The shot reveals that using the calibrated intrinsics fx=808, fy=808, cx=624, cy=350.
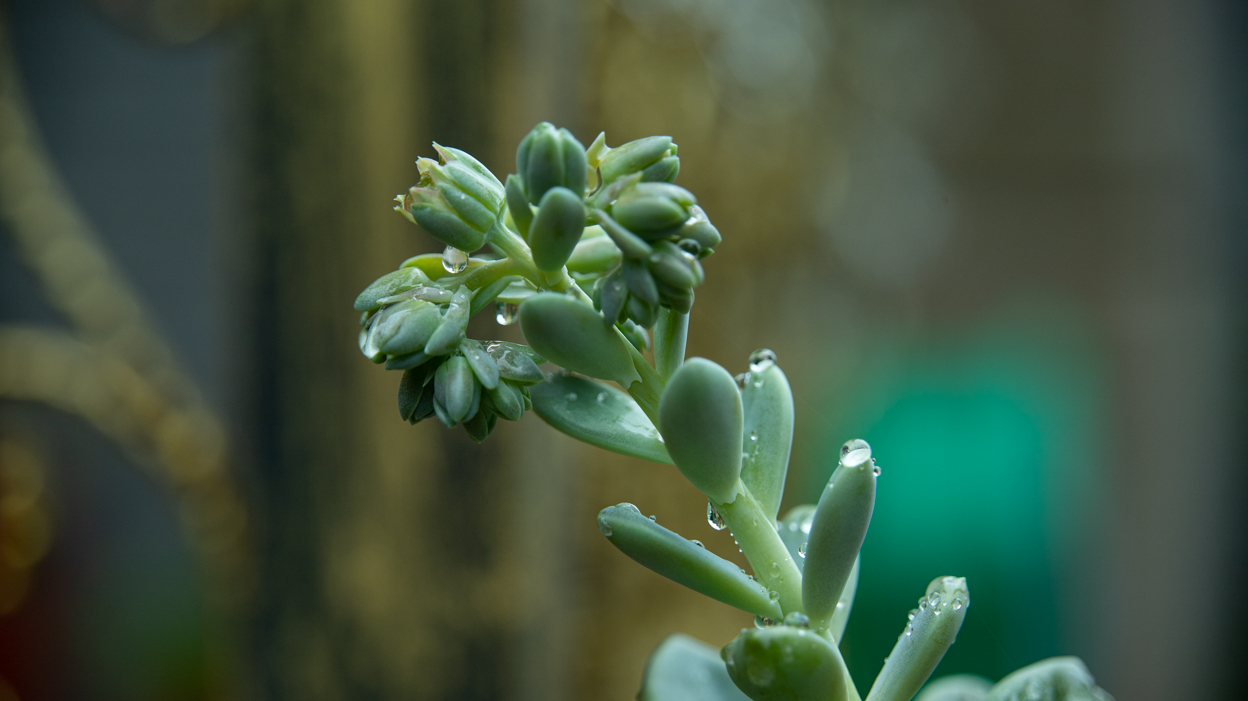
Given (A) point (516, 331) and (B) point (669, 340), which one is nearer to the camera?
(B) point (669, 340)

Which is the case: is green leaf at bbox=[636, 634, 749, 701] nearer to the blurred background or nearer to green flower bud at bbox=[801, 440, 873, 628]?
green flower bud at bbox=[801, 440, 873, 628]

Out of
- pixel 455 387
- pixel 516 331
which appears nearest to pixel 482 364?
pixel 455 387

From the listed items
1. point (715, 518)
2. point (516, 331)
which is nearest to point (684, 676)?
point (715, 518)

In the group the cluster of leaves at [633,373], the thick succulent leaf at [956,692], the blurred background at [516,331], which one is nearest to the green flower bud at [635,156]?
the cluster of leaves at [633,373]

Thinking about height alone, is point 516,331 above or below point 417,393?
below

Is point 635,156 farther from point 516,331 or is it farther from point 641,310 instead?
point 516,331

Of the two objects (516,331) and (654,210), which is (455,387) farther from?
(516,331)

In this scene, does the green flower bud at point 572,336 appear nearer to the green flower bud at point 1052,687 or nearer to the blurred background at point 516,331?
the green flower bud at point 1052,687
